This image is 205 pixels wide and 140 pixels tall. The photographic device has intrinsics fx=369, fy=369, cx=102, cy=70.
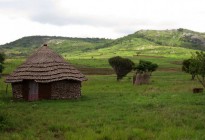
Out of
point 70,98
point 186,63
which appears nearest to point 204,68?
point 70,98

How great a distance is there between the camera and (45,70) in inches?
1517

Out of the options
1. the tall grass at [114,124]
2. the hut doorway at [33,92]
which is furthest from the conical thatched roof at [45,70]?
the tall grass at [114,124]

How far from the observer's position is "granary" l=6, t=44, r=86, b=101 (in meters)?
38.2

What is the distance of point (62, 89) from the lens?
3894 cm

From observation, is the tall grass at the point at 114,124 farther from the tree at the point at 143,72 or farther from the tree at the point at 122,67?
the tree at the point at 122,67

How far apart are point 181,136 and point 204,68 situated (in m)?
16.5

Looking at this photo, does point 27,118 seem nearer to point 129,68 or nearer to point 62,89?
point 62,89

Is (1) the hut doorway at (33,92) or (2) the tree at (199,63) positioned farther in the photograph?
(1) the hut doorway at (33,92)

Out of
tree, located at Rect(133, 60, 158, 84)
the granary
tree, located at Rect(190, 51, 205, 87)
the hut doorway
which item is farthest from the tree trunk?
tree, located at Rect(190, 51, 205, 87)

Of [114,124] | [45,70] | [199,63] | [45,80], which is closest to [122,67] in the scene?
[45,70]

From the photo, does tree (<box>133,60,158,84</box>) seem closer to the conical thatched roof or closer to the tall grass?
the conical thatched roof

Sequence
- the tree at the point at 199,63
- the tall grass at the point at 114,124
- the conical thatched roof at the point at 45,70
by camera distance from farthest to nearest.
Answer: the conical thatched roof at the point at 45,70 → the tree at the point at 199,63 → the tall grass at the point at 114,124

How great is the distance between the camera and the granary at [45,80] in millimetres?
38250

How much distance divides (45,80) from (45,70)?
4.12 ft
